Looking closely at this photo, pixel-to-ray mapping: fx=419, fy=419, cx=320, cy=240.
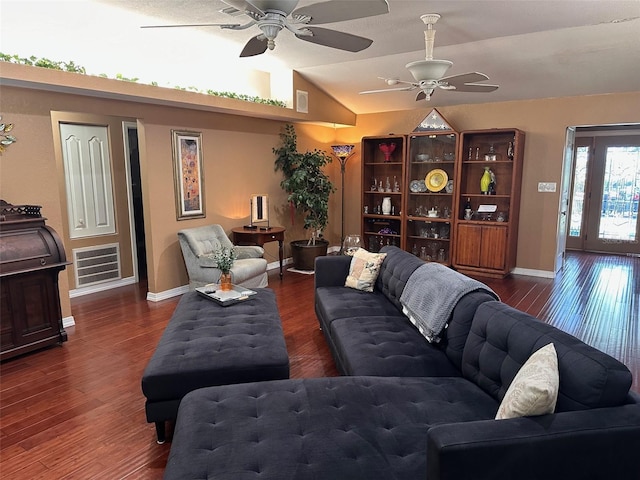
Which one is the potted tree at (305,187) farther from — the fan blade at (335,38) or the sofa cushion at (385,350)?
the fan blade at (335,38)

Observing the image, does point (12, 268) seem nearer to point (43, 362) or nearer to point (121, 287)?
point (43, 362)

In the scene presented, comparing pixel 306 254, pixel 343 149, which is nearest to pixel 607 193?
pixel 343 149

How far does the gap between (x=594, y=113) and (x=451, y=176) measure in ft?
6.56

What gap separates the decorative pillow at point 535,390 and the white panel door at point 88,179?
516 cm

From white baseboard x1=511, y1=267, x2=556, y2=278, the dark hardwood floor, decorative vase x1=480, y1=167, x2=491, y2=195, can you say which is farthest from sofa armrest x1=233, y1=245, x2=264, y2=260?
white baseboard x1=511, y1=267, x2=556, y2=278

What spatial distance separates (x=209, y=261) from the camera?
190 inches

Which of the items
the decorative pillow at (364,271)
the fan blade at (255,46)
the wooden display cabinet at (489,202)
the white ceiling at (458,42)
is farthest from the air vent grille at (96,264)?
the wooden display cabinet at (489,202)

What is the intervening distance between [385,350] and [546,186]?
4.66 meters

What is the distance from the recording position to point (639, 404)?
5.09 ft

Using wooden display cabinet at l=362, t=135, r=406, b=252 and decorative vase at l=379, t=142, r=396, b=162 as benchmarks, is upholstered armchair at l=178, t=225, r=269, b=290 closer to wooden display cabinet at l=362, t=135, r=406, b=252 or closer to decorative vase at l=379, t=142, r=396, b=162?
wooden display cabinet at l=362, t=135, r=406, b=252

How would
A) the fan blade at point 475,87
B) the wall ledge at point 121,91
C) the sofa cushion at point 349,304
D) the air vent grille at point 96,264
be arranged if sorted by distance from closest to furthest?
the sofa cushion at point 349,304, the wall ledge at point 121,91, the fan blade at point 475,87, the air vent grille at point 96,264

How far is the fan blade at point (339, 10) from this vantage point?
214cm

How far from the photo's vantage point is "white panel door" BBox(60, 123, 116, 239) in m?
4.97

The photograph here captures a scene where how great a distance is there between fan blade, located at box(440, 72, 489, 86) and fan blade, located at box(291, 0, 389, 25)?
156 centimetres
